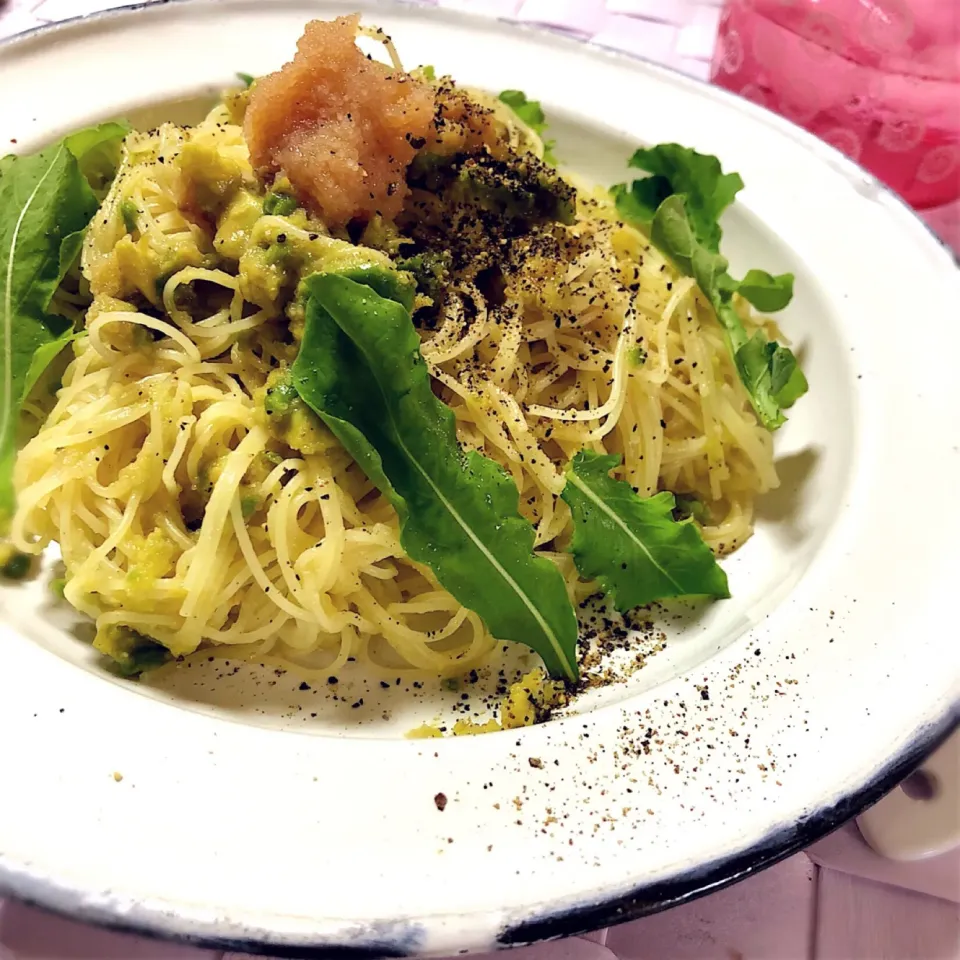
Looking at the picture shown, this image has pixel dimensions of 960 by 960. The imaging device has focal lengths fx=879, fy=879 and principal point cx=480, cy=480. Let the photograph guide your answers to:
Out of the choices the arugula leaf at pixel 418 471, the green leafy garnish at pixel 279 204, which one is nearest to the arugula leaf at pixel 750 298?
the arugula leaf at pixel 418 471

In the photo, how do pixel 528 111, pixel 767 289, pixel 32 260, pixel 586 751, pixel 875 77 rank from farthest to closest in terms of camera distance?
pixel 875 77 < pixel 528 111 < pixel 767 289 < pixel 32 260 < pixel 586 751

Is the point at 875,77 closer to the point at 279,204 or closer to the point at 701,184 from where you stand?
the point at 701,184

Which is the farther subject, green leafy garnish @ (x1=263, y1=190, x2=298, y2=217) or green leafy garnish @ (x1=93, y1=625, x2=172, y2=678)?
green leafy garnish @ (x1=263, y1=190, x2=298, y2=217)

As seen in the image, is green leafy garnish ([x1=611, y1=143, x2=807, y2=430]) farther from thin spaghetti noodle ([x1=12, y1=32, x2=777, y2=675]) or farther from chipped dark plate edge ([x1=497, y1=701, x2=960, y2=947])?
chipped dark plate edge ([x1=497, y1=701, x2=960, y2=947])

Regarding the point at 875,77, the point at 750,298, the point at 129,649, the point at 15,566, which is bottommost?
the point at 15,566

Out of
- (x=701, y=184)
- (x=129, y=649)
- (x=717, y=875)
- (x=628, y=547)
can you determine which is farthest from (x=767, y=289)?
(x=129, y=649)

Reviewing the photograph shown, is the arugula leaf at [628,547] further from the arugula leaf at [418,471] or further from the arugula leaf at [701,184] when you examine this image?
the arugula leaf at [701,184]

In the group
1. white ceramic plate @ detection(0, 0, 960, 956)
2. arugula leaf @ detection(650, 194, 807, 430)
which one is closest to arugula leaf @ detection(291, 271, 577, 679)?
white ceramic plate @ detection(0, 0, 960, 956)
